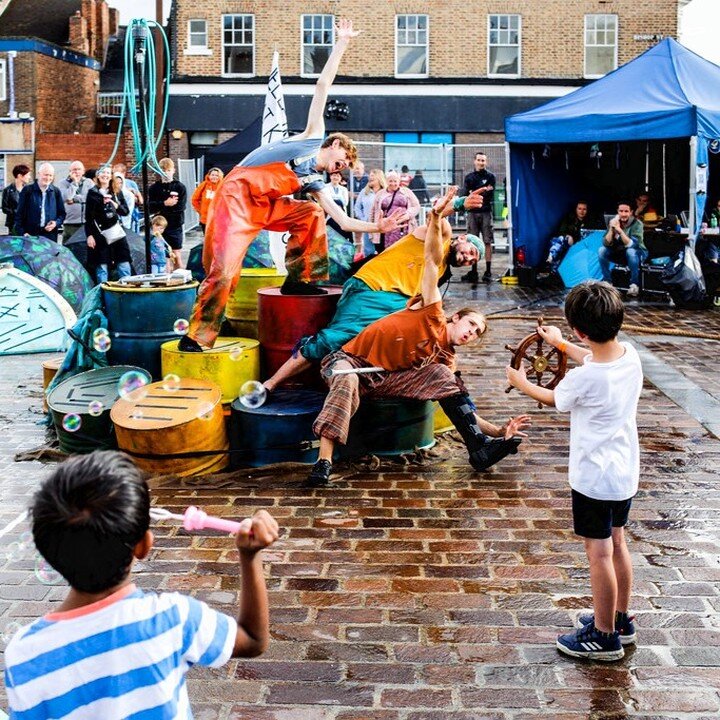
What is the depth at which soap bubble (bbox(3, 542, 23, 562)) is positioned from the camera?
190 inches

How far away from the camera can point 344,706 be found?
345 cm

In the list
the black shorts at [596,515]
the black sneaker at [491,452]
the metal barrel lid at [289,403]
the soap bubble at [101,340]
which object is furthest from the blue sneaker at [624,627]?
the soap bubble at [101,340]

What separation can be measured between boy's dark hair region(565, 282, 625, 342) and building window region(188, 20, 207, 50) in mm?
29076

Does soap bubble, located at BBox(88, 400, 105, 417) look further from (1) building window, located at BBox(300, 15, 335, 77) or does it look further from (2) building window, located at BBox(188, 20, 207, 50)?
(2) building window, located at BBox(188, 20, 207, 50)

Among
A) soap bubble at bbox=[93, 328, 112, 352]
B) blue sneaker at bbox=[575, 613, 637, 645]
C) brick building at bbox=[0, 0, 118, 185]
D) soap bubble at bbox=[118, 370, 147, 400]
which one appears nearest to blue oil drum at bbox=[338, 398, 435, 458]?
soap bubble at bbox=[118, 370, 147, 400]

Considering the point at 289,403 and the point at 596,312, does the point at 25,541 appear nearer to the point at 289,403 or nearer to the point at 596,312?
the point at 289,403

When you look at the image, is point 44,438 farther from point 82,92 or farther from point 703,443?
point 82,92

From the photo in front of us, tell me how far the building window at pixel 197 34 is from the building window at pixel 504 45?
822cm

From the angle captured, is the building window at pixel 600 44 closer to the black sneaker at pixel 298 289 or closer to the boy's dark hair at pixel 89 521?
the black sneaker at pixel 298 289

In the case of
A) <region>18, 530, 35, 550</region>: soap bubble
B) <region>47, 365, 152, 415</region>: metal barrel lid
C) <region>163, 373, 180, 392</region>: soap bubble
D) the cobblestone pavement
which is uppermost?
<region>163, 373, 180, 392</region>: soap bubble

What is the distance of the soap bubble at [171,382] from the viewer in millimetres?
6551

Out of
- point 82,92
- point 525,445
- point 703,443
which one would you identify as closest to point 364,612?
point 525,445

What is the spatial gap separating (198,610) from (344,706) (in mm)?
1583

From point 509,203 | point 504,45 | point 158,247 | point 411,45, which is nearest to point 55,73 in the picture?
point 411,45
